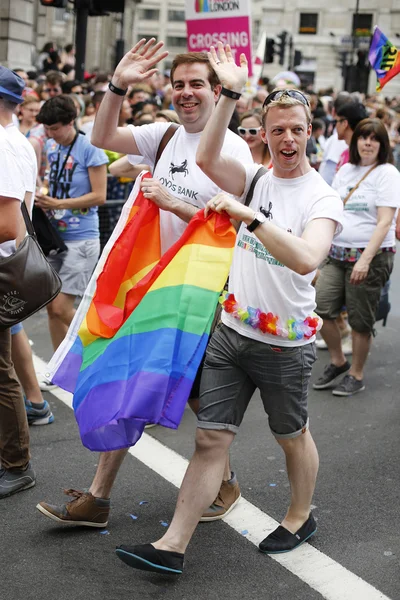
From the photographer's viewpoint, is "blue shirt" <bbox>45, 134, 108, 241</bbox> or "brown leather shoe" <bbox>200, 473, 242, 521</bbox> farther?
"blue shirt" <bbox>45, 134, 108, 241</bbox>

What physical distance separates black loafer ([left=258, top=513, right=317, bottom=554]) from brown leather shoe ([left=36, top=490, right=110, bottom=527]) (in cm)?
80

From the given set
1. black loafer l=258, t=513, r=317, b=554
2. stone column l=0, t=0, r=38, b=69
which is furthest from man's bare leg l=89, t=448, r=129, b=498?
stone column l=0, t=0, r=38, b=69

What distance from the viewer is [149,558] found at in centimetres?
383

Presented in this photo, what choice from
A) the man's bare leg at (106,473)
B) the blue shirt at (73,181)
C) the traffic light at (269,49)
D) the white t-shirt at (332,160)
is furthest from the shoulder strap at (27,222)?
the traffic light at (269,49)

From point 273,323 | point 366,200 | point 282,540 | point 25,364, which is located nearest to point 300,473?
point 282,540

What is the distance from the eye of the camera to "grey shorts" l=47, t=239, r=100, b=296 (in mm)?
6738

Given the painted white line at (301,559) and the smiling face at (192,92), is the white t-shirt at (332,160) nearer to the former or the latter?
the painted white line at (301,559)

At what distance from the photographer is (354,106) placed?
8.13 m

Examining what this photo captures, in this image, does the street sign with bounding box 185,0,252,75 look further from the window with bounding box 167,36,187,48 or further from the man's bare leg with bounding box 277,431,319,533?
the window with bounding box 167,36,187,48

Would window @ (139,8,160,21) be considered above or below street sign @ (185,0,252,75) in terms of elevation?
above

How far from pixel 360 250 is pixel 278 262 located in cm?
322

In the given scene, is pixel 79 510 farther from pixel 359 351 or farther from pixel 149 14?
pixel 149 14

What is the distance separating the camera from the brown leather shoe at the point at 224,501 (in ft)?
15.3

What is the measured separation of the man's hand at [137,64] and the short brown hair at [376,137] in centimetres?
276
